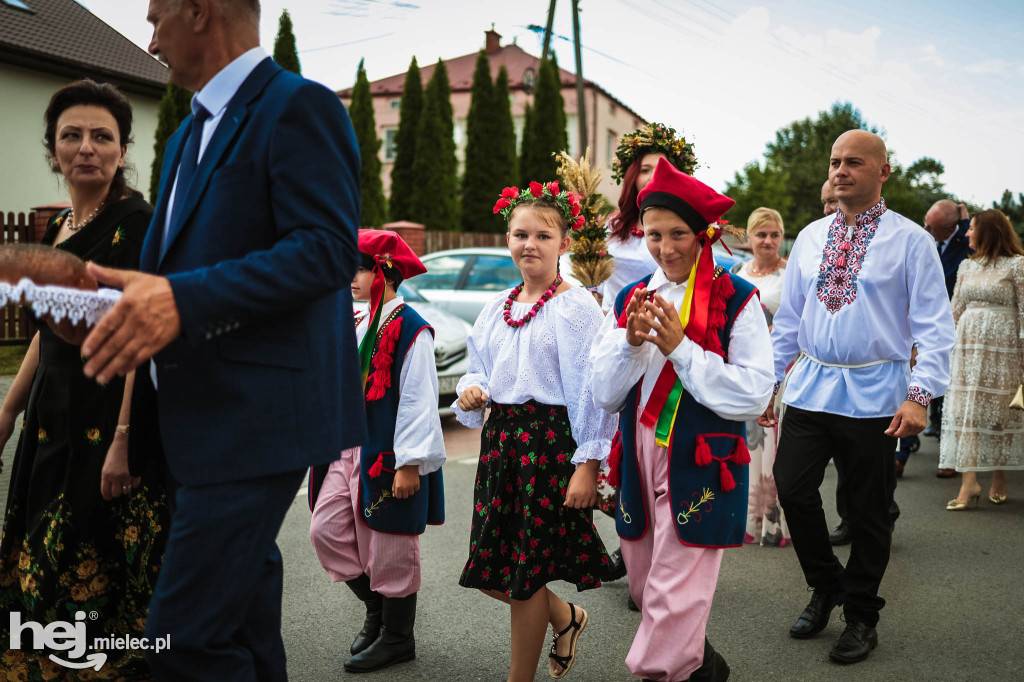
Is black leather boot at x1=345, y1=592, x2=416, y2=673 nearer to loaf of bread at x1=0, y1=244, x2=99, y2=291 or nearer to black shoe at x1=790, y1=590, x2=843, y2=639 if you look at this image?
black shoe at x1=790, y1=590, x2=843, y2=639

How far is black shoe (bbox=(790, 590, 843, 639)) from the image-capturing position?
13.9 feet

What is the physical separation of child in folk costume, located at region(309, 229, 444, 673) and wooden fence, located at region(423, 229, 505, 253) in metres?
17.4

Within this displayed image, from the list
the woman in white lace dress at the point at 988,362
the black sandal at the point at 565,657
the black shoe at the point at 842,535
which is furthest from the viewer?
the woman in white lace dress at the point at 988,362

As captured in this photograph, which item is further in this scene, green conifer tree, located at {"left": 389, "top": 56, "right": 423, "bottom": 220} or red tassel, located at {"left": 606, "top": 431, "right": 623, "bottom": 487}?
green conifer tree, located at {"left": 389, "top": 56, "right": 423, "bottom": 220}

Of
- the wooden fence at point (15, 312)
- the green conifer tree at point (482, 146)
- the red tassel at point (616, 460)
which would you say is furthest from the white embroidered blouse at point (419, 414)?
the green conifer tree at point (482, 146)

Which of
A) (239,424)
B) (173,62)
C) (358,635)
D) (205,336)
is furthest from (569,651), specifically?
(173,62)

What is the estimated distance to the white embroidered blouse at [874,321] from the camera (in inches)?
157

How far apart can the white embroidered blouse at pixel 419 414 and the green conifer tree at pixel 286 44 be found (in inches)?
723

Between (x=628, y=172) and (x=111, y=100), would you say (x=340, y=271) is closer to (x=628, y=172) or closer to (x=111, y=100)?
(x=111, y=100)

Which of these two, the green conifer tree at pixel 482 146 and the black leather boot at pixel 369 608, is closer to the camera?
the black leather boot at pixel 369 608

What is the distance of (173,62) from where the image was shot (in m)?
2.12

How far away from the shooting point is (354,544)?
154 inches

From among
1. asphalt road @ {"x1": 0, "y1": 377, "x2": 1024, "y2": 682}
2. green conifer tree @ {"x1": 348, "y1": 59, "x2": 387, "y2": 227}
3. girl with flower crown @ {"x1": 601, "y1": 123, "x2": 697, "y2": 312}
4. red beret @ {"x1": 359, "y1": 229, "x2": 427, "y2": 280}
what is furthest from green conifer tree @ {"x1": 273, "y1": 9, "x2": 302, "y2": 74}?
red beret @ {"x1": 359, "y1": 229, "x2": 427, "y2": 280}

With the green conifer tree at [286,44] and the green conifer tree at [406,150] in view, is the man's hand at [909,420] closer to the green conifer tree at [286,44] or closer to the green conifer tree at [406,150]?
the green conifer tree at [286,44]
